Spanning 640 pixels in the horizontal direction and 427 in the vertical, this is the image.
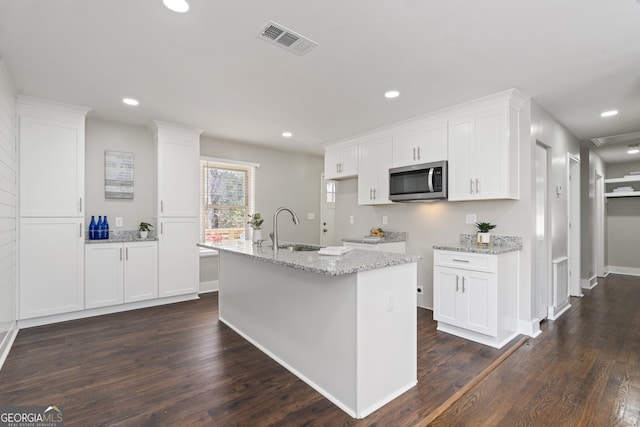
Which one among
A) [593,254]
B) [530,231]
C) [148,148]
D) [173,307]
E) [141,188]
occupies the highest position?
[148,148]

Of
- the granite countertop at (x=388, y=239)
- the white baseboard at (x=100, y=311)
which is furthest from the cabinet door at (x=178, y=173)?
the granite countertop at (x=388, y=239)

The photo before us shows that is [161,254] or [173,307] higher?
[161,254]

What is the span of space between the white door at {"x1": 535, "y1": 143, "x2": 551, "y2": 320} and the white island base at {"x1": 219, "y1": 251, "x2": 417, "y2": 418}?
2048 millimetres

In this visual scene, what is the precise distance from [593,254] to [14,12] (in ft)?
25.4

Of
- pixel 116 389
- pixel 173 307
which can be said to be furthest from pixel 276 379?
pixel 173 307

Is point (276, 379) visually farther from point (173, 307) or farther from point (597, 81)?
point (597, 81)

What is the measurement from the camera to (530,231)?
318 cm

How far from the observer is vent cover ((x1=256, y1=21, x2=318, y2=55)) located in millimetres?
2098

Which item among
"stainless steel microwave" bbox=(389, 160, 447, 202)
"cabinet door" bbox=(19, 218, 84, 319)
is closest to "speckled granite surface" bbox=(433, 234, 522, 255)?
"stainless steel microwave" bbox=(389, 160, 447, 202)

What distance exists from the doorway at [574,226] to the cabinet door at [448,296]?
8.03 feet

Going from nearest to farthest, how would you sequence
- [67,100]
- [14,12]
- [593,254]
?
[14,12] → [67,100] → [593,254]

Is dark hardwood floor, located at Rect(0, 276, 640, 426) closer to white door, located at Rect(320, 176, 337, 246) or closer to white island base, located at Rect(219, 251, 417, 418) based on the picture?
white island base, located at Rect(219, 251, 417, 418)

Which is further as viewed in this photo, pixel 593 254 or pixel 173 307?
pixel 593 254

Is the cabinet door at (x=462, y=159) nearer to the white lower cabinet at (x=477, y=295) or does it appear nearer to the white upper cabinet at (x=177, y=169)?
the white lower cabinet at (x=477, y=295)
